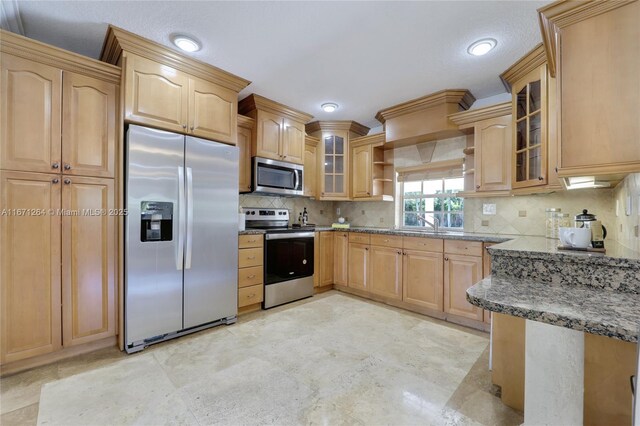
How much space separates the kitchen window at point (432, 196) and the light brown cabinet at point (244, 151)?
2093 millimetres

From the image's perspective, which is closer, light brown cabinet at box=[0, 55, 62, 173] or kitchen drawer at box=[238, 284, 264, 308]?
light brown cabinet at box=[0, 55, 62, 173]

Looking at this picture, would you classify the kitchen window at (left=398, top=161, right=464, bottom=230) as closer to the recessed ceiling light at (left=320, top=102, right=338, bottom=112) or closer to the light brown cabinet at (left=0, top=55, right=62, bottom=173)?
the recessed ceiling light at (left=320, top=102, right=338, bottom=112)

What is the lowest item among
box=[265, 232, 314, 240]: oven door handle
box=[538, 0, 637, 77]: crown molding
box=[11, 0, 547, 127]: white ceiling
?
box=[265, 232, 314, 240]: oven door handle

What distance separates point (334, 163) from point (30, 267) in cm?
334

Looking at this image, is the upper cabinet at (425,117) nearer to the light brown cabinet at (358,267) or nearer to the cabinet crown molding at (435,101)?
the cabinet crown molding at (435,101)

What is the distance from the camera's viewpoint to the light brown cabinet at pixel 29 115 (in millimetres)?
1822

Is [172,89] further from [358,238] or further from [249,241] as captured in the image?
[358,238]

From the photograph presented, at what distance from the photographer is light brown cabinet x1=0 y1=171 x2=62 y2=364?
1835 mm

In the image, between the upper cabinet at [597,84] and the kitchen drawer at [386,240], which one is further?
the kitchen drawer at [386,240]

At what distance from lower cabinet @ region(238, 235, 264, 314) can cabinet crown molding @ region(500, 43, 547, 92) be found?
2.90 metres

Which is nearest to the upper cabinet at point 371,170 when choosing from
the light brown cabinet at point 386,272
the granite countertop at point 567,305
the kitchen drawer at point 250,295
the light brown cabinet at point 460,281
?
the light brown cabinet at point 386,272

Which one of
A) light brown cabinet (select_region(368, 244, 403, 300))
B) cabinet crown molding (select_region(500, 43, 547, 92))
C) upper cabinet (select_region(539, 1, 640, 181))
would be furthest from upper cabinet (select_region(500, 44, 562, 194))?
light brown cabinet (select_region(368, 244, 403, 300))

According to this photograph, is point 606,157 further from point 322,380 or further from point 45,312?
point 45,312

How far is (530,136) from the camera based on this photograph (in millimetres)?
2416
